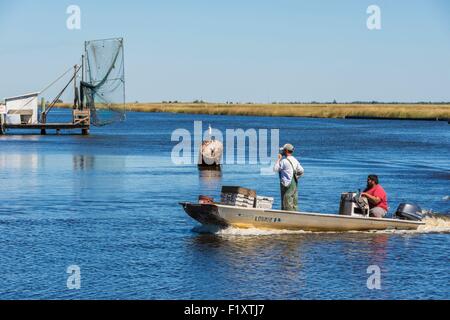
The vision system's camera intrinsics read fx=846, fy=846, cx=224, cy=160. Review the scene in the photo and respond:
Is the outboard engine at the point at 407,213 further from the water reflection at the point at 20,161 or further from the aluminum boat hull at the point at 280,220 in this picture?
the water reflection at the point at 20,161

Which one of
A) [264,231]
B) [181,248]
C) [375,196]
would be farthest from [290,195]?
[181,248]

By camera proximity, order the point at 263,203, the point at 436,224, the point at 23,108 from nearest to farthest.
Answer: the point at 263,203 < the point at 436,224 < the point at 23,108

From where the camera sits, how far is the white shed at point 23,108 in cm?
9031

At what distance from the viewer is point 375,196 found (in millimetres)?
26156

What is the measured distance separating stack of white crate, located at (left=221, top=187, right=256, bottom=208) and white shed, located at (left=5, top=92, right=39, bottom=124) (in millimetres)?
67948

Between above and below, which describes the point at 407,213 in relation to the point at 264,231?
above

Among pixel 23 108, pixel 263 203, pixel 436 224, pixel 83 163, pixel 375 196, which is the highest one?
pixel 23 108

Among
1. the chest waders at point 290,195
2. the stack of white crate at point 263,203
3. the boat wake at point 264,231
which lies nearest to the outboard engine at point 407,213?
the boat wake at point 264,231

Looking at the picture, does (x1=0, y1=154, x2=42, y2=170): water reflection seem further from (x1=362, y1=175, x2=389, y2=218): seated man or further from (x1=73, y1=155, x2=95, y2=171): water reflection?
(x1=362, y1=175, x2=389, y2=218): seated man

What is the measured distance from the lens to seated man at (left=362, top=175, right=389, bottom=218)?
26062 millimetres

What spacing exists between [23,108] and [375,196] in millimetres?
70621

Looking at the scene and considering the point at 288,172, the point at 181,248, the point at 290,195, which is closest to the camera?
the point at 181,248

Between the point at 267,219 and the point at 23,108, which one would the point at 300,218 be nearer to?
the point at 267,219
